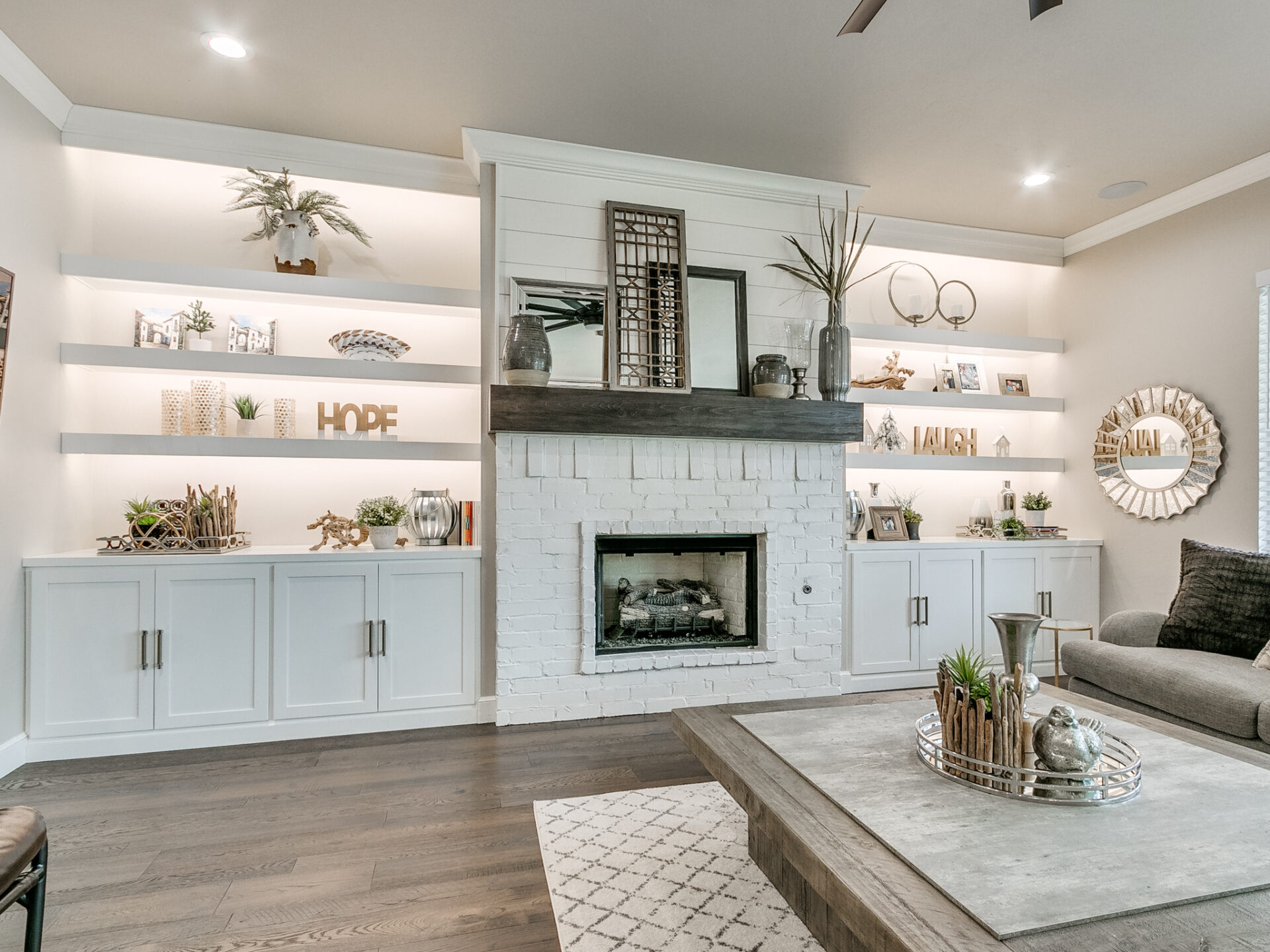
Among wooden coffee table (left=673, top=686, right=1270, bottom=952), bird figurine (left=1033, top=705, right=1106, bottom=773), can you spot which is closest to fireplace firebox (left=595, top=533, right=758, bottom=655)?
wooden coffee table (left=673, top=686, right=1270, bottom=952)

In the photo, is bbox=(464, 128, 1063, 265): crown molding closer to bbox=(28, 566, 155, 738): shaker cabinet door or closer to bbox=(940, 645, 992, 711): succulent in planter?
bbox=(28, 566, 155, 738): shaker cabinet door

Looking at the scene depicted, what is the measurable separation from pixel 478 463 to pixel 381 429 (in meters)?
0.53

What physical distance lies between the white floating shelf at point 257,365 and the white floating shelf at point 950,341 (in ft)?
7.97

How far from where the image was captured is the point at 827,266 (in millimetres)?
4020

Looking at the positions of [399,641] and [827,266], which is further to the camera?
[827,266]

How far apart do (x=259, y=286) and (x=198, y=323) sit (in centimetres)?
37

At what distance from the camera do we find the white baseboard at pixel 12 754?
9.07 feet

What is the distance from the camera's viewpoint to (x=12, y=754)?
2816 millimetres

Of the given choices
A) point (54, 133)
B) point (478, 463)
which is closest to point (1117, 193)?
point (478, 463)

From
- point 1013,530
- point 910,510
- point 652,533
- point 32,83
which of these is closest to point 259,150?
point 32,83

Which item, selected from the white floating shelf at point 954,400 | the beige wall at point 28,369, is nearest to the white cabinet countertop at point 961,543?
the white floating shelf at point 954,400

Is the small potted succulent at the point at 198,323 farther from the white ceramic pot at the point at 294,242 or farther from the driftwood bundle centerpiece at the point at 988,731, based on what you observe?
the driftwood bundle centerpiece at the point at 988,731

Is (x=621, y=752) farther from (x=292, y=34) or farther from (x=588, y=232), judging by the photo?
(x=292, y=34)

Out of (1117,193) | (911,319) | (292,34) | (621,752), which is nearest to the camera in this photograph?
(292,34)
